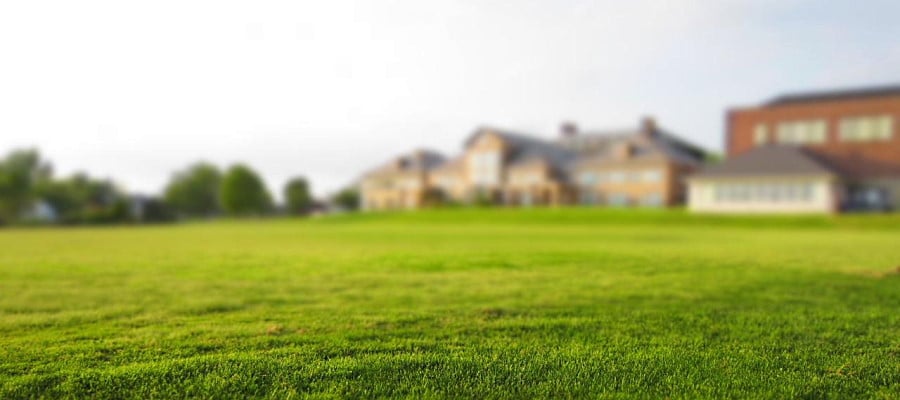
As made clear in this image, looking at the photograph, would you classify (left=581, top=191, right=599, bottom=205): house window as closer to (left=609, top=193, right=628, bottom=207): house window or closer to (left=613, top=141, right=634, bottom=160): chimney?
(left=609, top=193, right=628, bottom=207): house window

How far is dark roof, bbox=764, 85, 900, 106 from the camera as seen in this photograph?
45.0 meters

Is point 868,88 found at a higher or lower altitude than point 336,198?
higher

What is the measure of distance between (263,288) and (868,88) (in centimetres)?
5250

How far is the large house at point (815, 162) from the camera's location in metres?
42.0

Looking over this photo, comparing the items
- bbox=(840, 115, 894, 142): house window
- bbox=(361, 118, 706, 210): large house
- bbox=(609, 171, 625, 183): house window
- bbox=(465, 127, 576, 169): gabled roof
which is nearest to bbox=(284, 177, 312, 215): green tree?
bbox=(361, 118, 706, 210): large house

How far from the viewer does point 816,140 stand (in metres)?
44.9

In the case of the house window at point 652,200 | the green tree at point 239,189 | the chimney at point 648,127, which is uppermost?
the chimney at point 648,127

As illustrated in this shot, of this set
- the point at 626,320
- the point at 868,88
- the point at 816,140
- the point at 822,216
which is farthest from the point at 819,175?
the point at 626,320

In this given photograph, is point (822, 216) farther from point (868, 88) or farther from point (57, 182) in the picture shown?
point (57, 182)

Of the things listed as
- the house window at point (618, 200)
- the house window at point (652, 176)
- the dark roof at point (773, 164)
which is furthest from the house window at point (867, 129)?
the house window at point (618, 200)

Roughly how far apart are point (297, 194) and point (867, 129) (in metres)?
63.1

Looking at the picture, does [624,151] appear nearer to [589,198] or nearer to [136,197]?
[589,198]

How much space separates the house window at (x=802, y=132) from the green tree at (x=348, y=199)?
5893 cm

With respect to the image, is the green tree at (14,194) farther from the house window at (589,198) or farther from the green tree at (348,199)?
the house window at (589,198)
